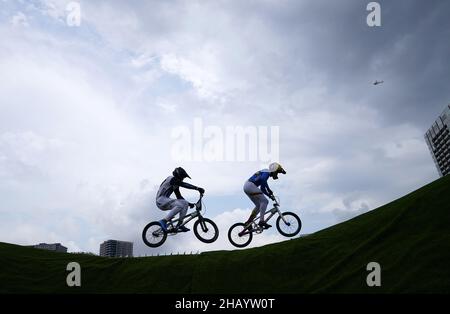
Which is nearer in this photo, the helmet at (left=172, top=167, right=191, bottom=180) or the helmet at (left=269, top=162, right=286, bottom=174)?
the helmet at (left=172, top=167, right=191, bottom=180)

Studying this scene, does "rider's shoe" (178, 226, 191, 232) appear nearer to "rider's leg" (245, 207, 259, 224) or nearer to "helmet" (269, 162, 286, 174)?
"rider's leg" (245, 207, 259, 224)

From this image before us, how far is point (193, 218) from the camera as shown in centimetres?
1424

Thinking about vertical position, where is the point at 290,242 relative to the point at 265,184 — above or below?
below

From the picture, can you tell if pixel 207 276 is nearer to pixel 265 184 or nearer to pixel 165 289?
pixel 165 289

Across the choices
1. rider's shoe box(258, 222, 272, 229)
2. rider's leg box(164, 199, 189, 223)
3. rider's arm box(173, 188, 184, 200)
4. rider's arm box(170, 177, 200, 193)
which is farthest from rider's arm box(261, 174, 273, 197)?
rider's arm box(173, 188, 184, 200)

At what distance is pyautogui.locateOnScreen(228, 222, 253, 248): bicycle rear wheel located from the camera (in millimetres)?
14922

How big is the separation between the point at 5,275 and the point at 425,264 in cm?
1113

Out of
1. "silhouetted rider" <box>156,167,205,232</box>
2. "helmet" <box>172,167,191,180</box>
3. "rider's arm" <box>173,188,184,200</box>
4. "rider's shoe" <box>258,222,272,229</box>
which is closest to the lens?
"helmet" <box>172,167,191,180</box>

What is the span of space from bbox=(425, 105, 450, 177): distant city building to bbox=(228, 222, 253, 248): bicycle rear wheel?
162442 millimetres

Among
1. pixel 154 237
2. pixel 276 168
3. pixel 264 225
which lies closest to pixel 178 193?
pixel 154 237

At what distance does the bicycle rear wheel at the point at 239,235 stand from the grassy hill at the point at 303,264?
3492 mm

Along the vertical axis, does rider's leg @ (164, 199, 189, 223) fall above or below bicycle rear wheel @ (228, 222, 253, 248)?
Answer: above
